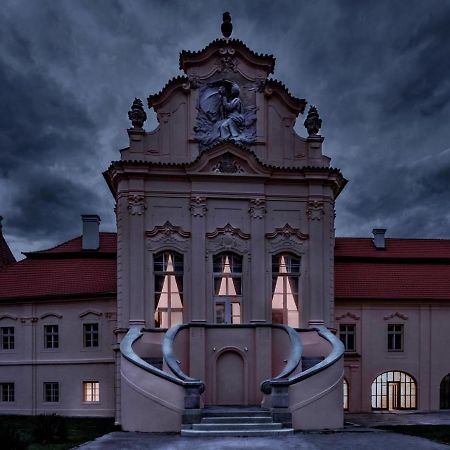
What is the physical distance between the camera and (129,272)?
2184 cm

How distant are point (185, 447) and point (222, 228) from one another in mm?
9760

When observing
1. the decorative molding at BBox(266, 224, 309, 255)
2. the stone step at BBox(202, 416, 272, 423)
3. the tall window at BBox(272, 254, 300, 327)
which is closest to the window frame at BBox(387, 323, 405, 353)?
the tall window at BBox(272, 254, 300, 327)

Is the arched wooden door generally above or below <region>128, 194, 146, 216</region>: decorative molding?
below

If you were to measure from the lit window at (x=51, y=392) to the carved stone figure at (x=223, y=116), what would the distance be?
13356mm

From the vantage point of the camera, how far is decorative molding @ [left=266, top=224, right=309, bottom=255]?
2256 centimetres

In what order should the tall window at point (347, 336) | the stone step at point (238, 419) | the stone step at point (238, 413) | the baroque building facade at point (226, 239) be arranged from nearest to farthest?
the stone step at point (238, 419)
the stone step at point (238, 413)
the baroque building facade at point (226, 239)
the tall window at point (347, 336)

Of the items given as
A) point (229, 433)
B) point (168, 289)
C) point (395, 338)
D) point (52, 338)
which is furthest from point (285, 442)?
point (52, 338)

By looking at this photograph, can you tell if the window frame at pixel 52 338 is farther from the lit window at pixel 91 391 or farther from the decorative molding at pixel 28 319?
the lit window at pixel 91 391

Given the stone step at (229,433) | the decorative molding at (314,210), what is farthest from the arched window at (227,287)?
the stone step at (229,433)

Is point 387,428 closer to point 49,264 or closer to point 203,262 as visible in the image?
point 203,262

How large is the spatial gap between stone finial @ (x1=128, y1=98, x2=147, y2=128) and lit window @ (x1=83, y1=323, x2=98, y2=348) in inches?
398

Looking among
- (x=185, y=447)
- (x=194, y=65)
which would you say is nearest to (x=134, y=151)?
(x=194, y=65)

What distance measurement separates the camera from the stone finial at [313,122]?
76.7 feet

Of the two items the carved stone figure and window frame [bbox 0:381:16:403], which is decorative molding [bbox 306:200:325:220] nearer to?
the carved stone figure
